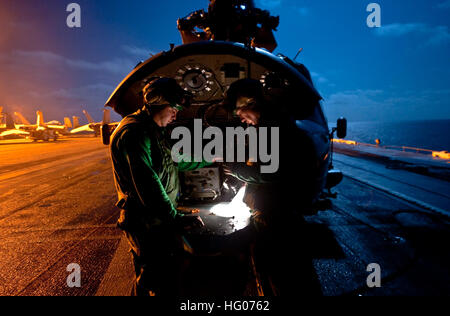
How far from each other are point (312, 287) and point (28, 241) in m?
5.05

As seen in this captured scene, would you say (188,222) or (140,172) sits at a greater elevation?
(140,172)


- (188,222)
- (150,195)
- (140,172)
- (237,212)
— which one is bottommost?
(237,212)

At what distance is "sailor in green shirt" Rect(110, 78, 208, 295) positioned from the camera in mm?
1724

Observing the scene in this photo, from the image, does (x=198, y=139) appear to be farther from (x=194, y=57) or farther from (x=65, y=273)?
(x=65, y=273)

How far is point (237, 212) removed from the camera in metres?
2.52

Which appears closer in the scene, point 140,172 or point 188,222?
point 140,172

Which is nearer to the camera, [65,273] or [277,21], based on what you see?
[65,273]

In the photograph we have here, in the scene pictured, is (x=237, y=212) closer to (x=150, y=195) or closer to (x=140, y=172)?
(x=150, y=195)

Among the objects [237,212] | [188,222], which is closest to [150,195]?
[188,222]

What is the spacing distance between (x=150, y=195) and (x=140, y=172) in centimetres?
22

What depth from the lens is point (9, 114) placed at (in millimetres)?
37969

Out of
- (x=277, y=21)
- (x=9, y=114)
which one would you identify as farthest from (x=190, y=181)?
(x=9, y=114)

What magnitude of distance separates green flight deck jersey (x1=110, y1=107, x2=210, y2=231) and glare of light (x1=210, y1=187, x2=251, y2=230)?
2.64 feet

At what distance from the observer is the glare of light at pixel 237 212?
228cm
